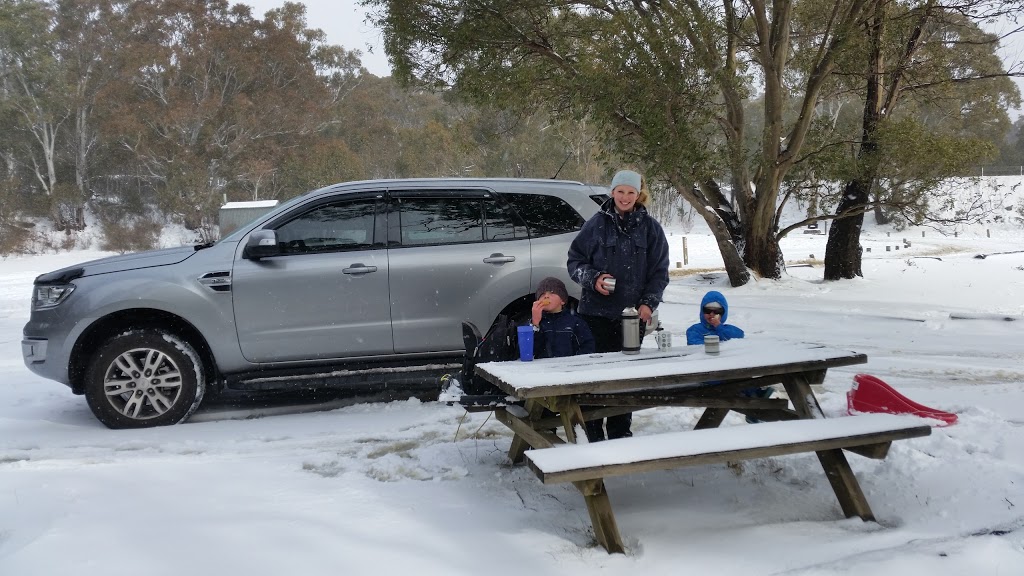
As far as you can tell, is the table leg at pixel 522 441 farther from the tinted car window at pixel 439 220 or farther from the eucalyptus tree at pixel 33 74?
the eucalyptus tree at pixel 33 74

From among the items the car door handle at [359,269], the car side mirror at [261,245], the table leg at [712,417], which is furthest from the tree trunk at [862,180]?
the car side mirror at [261,245]

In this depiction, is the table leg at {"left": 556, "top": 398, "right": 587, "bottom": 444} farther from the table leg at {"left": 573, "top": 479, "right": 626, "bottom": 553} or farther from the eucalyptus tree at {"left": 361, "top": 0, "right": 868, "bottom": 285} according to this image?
the eucalyptus tree at {"left": 361, "top": 0, "right": 868, "bottom": 285}

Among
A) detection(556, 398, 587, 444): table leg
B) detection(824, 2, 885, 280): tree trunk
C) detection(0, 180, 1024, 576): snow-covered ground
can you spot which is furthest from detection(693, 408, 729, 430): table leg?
detection(824, 2, 885, 280): tree trunk

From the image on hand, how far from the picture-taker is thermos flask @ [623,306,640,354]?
14.3 ft

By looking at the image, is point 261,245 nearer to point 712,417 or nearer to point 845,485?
point 712,417

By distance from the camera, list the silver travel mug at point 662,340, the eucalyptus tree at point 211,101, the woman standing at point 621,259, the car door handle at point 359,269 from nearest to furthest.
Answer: the silver travel mug at point 662,340 < the woman standing at point 621,259 < the car door handle at point 359,269 < the eucalyptus tree at point 211,101

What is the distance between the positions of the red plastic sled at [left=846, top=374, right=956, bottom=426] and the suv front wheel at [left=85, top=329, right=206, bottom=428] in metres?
4.47

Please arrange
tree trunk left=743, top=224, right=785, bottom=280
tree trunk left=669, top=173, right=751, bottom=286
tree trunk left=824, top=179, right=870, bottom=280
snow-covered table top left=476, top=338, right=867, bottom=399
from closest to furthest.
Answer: snow-covered table top left=476, top=338, right=867, bottom=399 < tree trunk left=669, top=173, right=751, bottom=286 < tree trunk left=743, top=224, right=785, bottom=280 < tree trunk left=824, top=179, right=870, bottom=280

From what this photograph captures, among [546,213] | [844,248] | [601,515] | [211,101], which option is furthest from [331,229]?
[211,101]

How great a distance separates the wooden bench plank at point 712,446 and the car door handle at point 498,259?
2852 mm

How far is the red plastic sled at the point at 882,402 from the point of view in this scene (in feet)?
16.3

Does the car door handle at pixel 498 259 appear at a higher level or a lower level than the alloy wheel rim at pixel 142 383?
higher

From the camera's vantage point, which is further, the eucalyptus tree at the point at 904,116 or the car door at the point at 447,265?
the eucalyptus tree at the point at 904,116

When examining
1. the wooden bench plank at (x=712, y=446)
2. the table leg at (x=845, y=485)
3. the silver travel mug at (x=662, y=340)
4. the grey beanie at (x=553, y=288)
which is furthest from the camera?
the grey beanie at (x=553, y=288)
